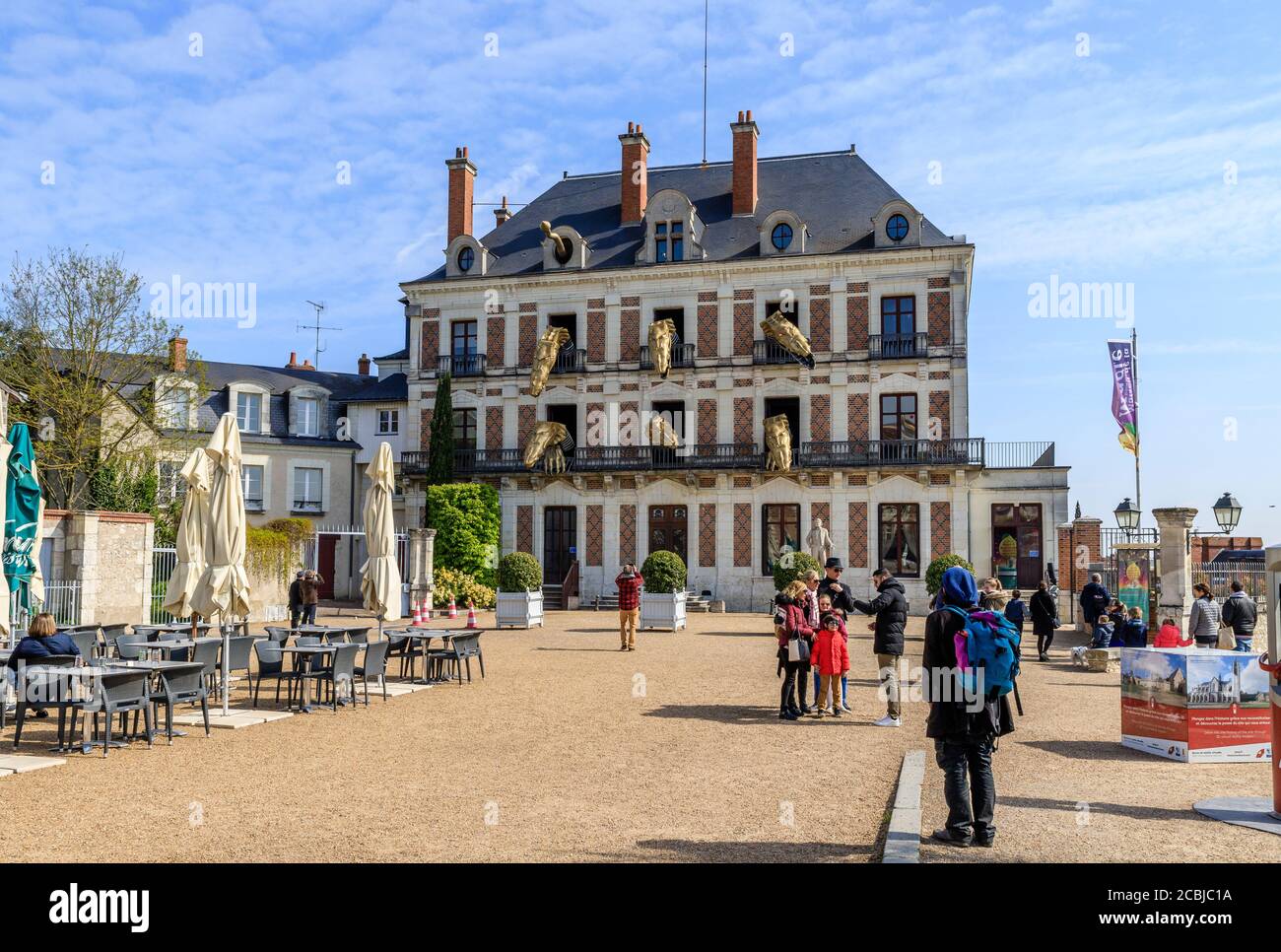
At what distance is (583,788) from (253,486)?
32035mm

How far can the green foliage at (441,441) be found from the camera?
112ft

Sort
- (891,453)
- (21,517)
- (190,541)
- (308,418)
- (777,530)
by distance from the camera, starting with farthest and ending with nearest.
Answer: (308,418) → (777,530) → (891,453) → (21,517) → (190,541)

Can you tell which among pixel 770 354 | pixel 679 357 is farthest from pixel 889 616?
pixel 679 357

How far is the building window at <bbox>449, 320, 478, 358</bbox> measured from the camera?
35438 mm

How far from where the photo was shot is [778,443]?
31.4 m

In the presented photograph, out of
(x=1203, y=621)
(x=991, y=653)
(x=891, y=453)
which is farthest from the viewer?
(x=891, y=453)

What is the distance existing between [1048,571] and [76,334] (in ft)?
89.1

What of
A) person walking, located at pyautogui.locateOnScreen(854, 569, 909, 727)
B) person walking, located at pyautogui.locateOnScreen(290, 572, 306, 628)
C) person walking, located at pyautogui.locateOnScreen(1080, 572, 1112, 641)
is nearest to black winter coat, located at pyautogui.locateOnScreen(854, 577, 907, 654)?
person walking, located at pyautogui.locateOnScreen(854, 569, 909, 727)

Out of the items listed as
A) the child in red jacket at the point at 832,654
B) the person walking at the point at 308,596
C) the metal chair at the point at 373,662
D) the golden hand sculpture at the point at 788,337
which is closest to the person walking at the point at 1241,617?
the child in red jacket at the point at 832,654

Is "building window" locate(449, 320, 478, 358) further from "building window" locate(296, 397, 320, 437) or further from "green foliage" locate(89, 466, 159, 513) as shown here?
"green foliage" locate(89, 466, 159, 513)

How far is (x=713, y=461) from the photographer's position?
107ft

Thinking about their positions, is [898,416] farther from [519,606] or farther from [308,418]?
[308,418]
